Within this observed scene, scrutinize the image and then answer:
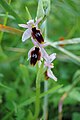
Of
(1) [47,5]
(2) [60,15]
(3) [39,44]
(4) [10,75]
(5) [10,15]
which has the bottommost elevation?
(3) [39,44]

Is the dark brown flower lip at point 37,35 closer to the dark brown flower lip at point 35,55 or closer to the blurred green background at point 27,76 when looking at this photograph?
the dark brown flower lip at point 35,55

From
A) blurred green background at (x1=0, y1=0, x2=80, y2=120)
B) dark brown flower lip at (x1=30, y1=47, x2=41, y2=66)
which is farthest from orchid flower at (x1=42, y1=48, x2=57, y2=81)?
blurred green background at (x1=0, y1=0, x2=80, y2=120)

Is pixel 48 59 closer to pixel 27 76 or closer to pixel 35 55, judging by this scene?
pixel 35 55

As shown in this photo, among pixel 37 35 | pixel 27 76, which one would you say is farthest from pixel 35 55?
pixel 27 76

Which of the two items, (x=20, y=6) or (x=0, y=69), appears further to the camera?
(x=20, y=6)

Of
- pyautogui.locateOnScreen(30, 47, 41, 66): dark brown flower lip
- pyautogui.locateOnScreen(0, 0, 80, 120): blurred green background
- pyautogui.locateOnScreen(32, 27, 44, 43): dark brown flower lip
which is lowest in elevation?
pyautogui.locateOnScreen(30, 47, 41, 66): dark brown flower lip

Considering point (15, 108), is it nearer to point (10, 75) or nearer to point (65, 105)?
point (65, 105)

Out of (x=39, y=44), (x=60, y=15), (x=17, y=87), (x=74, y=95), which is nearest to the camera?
(x=39, y=44)

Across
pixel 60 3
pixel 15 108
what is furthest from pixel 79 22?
pixel 15 108

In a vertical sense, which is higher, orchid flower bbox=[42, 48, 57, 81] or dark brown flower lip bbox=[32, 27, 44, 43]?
dark brown flower lip bbox=[32, 27, 44, 43]

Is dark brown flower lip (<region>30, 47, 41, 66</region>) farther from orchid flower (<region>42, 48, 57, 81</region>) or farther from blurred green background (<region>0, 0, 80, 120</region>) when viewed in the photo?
blurred green background (<region>0, 0, 80, 120</region>)

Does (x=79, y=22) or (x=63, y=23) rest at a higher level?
(x=63, y=23)
